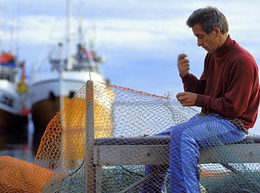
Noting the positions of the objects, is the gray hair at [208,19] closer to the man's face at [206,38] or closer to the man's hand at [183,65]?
the man's face at [206,38]

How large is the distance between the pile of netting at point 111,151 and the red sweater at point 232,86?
276 mm

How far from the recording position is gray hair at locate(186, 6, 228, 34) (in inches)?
149

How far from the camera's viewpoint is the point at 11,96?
145 feet

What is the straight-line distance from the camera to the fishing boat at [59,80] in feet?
115

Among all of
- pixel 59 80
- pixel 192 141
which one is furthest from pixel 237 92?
pixel 59 80

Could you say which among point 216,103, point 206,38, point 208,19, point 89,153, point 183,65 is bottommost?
point 89,153

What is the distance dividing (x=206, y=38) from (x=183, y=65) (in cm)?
42

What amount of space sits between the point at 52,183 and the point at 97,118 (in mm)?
680

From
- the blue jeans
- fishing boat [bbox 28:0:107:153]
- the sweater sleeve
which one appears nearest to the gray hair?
the sweater sleeve

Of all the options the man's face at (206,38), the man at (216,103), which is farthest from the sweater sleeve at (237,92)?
the man's face at (206,38)

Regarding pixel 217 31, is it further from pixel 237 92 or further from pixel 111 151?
pixel 111 151

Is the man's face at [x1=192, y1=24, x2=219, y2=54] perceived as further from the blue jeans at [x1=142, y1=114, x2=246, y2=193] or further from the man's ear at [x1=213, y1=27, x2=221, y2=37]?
the blue jeans at [x1=142, y1=114, x2=246, y2=193]

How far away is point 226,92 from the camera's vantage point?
385 cm

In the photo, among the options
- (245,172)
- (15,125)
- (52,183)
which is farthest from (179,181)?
(15,125)
